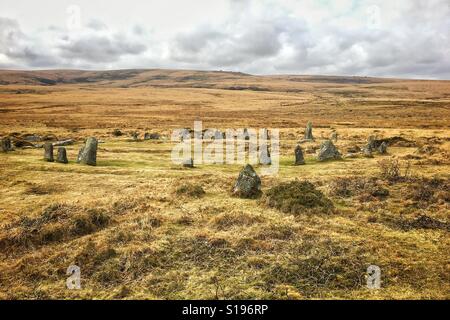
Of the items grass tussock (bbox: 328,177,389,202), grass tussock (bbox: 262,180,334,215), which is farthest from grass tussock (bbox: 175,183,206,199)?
grass tussock (bbox: 328,177,389,202)

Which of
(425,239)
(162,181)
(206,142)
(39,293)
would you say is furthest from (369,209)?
(206,142)

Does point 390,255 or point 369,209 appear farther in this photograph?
point 369,209

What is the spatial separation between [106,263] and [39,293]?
213 cm

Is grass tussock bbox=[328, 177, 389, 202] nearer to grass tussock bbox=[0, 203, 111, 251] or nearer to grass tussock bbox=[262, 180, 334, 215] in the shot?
grass tussock bbox=[262, 180, 334, 215]

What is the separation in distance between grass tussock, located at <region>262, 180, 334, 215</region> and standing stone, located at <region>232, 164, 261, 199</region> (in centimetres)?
85

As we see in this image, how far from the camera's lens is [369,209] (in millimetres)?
17562

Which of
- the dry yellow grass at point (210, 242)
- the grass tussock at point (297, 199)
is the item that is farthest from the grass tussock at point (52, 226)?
the grass tussock at point (297, 199)

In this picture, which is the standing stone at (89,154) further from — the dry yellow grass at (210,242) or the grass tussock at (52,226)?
the grass tussock at (52,226)

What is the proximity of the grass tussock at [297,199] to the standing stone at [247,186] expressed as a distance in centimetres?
85

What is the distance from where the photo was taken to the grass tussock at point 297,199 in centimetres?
1727

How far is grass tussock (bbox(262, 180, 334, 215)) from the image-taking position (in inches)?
680

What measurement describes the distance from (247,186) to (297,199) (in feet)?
10.5
